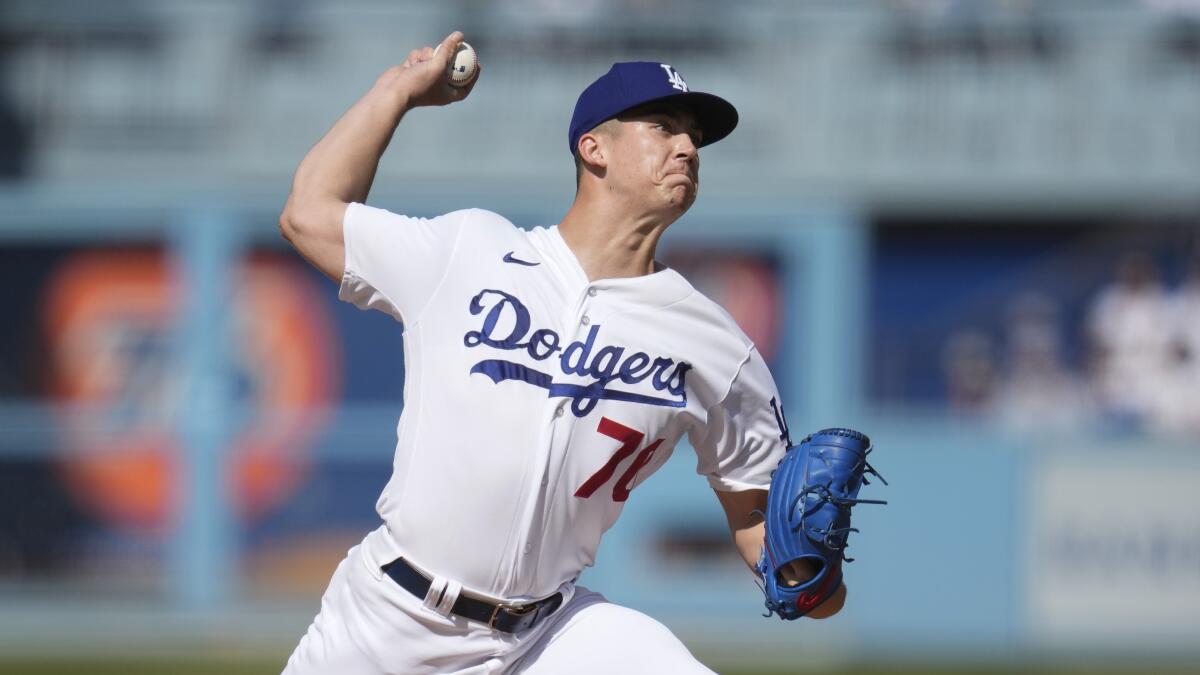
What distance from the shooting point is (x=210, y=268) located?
480 inches

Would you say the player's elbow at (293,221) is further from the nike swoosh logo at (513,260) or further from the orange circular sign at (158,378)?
the orange circular sign at (158,378)

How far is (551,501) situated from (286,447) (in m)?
8.10

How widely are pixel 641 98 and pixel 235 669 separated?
20.7ft

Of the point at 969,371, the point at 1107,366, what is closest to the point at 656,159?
the point at 1107,366

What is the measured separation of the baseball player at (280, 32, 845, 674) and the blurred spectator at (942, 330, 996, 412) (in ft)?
30.8

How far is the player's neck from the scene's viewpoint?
396cm

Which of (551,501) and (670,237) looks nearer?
(551,501)

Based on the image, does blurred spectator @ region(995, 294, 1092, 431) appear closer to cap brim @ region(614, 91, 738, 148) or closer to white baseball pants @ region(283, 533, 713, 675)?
cap brim @ region(614, 91, 738, 148)

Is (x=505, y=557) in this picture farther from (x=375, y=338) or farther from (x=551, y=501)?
(x=375, y=338)

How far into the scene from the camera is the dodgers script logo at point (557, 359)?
12.3ft

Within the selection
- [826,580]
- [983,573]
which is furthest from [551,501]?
[983,573]

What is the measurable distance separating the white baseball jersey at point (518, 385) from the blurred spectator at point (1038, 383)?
819 cm

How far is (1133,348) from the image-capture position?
480 inches

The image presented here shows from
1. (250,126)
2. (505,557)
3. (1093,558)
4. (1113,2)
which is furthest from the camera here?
(1113,2)
